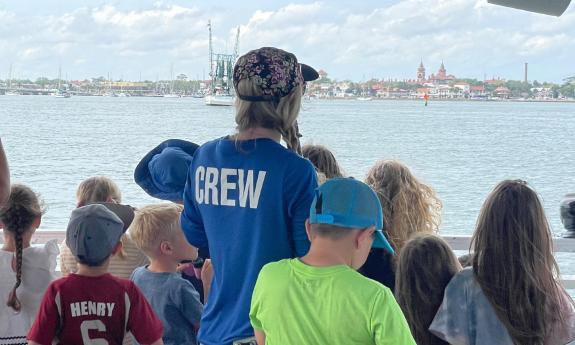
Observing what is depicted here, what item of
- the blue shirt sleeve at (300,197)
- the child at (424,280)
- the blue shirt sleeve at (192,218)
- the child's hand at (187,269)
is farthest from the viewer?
the child's hand at (187,269)

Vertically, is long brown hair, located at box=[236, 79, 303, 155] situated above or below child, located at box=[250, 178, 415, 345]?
above

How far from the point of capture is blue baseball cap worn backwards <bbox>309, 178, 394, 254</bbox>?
1.80m

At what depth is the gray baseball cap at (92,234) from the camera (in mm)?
2342

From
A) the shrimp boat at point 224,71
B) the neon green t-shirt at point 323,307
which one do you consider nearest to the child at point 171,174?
the shrimp boat at point 224,71

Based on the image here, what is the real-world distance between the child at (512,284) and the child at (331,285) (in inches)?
20.7

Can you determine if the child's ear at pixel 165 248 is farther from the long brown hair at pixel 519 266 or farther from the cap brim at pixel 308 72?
the long brown hair at pixel 519 266

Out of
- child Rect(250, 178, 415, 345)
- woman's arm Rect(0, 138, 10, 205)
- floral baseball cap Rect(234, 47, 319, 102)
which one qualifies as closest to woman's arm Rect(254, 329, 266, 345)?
child Rect(250, 178, 415, 345)

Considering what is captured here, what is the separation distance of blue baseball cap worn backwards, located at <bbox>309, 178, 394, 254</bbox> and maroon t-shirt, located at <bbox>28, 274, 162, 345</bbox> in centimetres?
74

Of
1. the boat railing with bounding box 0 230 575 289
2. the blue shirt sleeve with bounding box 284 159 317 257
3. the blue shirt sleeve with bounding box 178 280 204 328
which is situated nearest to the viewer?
the blue shirt sleeve with bounding box 284 159 317 257

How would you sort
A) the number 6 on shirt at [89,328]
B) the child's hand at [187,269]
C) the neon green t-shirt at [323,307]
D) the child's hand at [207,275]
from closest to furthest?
the neon green t-shirt at [323,307] → the number 6 on shirt at [89,328] → the child's hand at [207,275] → the child's hand at [187,269]

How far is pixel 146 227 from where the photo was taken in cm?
273

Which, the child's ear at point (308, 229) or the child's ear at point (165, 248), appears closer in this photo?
the child's ear at point (308, 229)

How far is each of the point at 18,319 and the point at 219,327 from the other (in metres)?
1.03

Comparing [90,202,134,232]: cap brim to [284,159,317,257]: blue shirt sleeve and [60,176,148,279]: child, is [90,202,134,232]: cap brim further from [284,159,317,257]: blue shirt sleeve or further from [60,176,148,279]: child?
[284,159,317,257]: blue shirt sleeve
